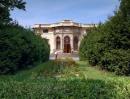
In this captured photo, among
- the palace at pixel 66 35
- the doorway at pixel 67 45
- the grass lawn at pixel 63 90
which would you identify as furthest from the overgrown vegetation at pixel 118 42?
the doorway at pixel 67 45

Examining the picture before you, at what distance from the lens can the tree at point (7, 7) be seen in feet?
82.4

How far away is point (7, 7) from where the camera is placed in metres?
25.8

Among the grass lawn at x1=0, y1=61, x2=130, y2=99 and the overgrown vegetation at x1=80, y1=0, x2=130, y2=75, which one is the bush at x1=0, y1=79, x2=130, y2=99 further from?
the overgrown vegetation at x1=80, y1=0, x2=130, y2=75

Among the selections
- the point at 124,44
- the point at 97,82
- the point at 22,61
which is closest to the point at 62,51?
the point at 22,61

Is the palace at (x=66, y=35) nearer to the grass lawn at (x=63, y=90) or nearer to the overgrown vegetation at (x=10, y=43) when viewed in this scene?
the overgrown vegetation at (x=10, y=43)

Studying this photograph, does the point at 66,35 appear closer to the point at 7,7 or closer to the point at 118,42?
the point at 7,7

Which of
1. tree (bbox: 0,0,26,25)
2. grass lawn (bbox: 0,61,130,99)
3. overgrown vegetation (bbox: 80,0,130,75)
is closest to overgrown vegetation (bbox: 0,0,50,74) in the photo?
tree (bbox: 0,0,26,25)

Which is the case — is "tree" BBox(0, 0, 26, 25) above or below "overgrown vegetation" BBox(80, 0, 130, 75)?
above

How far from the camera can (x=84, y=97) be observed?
9602 mm

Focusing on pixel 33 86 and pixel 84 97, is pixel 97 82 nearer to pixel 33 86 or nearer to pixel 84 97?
pixel 84 97

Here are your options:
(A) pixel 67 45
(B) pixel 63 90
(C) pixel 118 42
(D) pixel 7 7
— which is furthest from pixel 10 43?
(A) pixel 67 45

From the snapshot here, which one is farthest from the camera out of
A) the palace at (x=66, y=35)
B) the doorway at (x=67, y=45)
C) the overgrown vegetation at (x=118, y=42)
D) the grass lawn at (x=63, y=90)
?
the doorway at (x=67, y=45)

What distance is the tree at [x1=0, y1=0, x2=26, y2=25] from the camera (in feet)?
82.4

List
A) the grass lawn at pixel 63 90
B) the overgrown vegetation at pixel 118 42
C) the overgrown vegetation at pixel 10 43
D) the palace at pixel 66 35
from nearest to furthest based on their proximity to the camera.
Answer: the grass lawn at pixel 63 90, the overgrown vegetation at pixel 118 42, the overgrown vegetation at pixel 10 43, the palace at pixel 66 35
